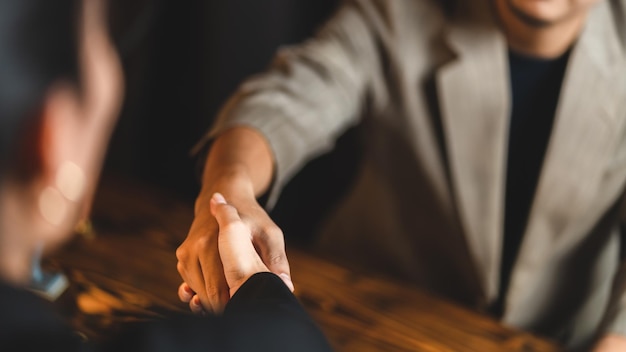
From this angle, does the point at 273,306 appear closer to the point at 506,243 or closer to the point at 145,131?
the point at 506,243

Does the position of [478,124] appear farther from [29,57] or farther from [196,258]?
[29,57]

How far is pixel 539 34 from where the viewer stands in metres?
1.07

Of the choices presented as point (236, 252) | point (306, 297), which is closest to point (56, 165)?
point (236, 252)

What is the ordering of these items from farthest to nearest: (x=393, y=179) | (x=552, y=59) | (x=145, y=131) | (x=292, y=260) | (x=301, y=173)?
(x=145, y=131) < (x=301, y=173) < (x=393, y=179) < (x=552, y=59) < (x=292, y=260)

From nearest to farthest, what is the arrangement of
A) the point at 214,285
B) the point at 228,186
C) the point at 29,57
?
the point at 29,57
the point at 214,285
the point at 228,186

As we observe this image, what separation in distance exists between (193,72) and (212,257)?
3.36 feet

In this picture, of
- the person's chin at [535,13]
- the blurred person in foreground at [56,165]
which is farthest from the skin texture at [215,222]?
the person's chin at [535,13]

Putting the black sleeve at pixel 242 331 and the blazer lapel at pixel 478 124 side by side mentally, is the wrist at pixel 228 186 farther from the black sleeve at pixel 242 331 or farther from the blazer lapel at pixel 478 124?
the blazer lapel at pixel 478 124

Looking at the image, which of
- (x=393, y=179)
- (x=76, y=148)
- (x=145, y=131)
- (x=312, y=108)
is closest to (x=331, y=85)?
(x=312, y=108)

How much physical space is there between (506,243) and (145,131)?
0.90 metres

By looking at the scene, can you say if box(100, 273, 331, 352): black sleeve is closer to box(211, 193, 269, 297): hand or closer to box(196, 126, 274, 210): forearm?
box(211, 193, 269, 297): hand

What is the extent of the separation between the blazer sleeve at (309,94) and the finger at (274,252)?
0.20 meters

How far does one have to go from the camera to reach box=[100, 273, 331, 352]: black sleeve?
1.67 feet

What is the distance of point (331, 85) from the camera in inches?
42.7
